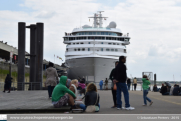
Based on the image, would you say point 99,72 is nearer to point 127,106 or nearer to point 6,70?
point 6,70

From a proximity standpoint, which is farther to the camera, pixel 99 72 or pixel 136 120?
pixel 99 72

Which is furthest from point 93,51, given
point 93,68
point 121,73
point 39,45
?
point 121,73

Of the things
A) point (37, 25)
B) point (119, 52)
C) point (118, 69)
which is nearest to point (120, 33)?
point (119, 52)

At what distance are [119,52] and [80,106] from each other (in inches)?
1408

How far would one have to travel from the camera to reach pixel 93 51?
138 feet

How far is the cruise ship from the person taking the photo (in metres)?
41.0

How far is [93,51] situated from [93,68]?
2.53m

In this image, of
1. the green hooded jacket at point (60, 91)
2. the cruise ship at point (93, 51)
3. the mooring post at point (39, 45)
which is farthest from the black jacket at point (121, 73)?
the cruise ship at point (93, 51)

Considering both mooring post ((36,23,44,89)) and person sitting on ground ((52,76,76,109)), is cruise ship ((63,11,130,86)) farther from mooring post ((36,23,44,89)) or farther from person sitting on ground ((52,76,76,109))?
person sitting on ground ((52,76,76,109))

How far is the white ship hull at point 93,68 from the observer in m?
40.8

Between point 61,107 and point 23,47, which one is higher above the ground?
point 23,47

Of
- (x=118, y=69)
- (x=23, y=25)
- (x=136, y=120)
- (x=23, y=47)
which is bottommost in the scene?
(x=136, y=120)

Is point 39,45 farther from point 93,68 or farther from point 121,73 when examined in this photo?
point 121,73

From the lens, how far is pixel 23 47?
26047 mm
